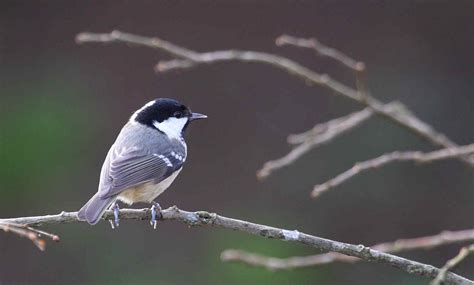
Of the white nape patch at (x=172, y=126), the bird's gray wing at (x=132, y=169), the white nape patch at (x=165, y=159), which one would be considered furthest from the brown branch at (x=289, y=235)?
the white nape patch at (x=172, y=126)

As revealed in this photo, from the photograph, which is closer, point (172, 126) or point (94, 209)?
point (94, 209)

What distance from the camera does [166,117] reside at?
344 cm

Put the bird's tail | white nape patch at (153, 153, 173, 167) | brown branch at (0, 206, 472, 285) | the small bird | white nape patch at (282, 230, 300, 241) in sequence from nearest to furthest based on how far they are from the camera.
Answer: brown branch at (0, 206, 472, 285)
white nape patch at (282, 230, 300, 241)
the bird's tail
the small bird
white nape patch at (153, 153, 173, 167)

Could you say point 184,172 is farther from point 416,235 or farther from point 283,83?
point 416,235

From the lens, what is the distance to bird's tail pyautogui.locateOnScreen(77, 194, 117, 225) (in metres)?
2.34

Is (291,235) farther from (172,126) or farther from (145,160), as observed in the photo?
(172,126)

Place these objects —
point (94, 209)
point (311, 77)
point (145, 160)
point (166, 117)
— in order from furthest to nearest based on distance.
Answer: point (166, 117) < point (145, 160) < point (94, 209) < point (311, 77)

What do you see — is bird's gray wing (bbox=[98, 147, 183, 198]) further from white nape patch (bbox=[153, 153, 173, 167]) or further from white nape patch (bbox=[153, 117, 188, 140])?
white nape patch (bbox=[153, 117, 188, 140])

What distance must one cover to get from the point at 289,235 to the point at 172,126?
1.47m

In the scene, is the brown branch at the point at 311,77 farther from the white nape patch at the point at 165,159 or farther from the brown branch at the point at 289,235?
the white nape patch at the point at 165,159

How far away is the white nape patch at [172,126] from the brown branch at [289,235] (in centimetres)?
103

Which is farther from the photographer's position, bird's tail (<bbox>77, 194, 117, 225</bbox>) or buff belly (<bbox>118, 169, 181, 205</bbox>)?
buff belly (<bbox>118, 169, 181, 205</bbox>)

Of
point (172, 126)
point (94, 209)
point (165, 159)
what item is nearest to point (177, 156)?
point (165, 159)

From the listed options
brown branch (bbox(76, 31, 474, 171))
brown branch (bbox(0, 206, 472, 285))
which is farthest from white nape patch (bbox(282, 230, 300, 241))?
brown branch (bbox(76, 31, 474, 171))
